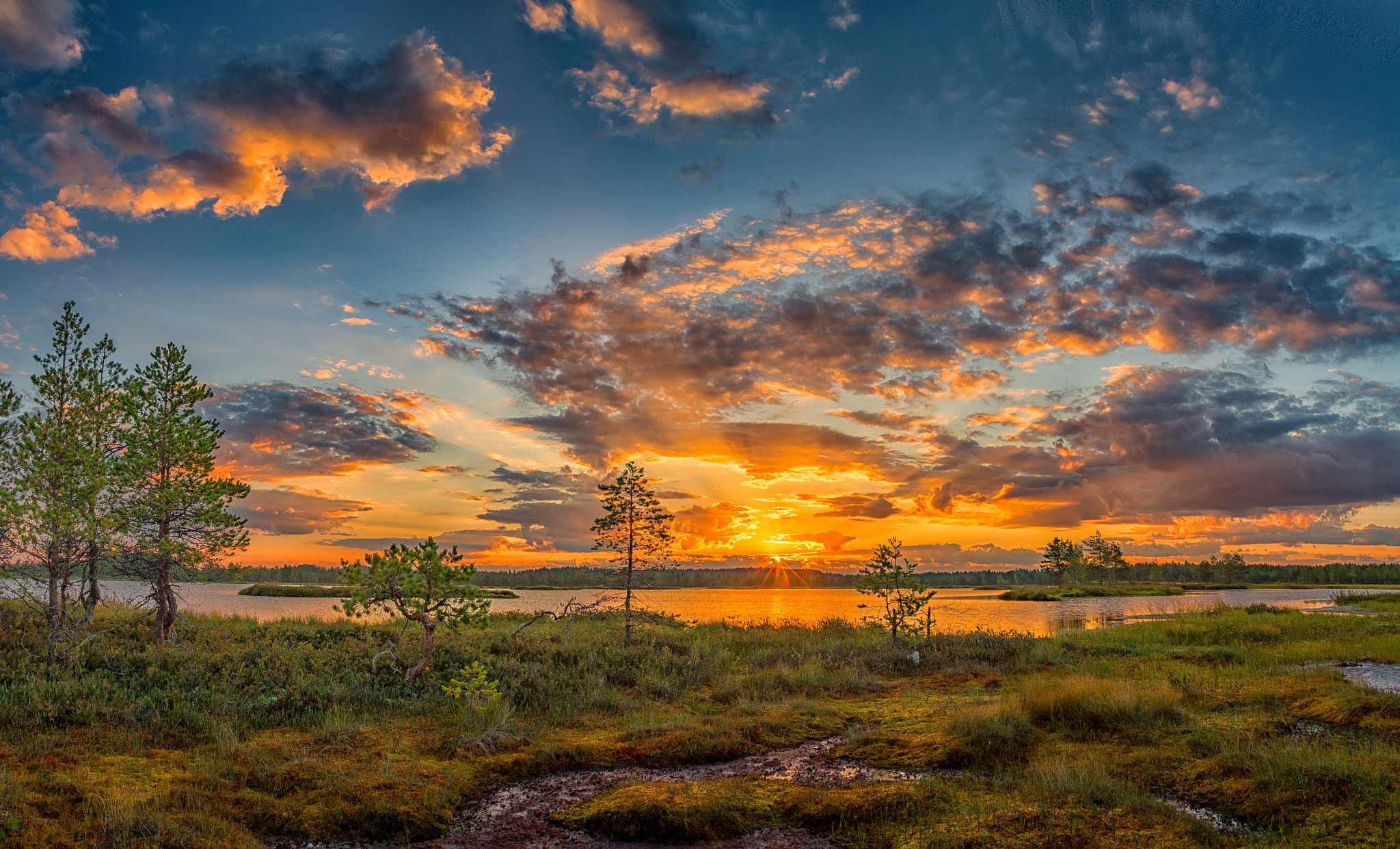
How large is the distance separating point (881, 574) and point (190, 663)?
21040mm

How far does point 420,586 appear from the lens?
13891 millimetres

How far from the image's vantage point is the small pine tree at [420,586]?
1397cm

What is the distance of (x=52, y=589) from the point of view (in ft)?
49.7

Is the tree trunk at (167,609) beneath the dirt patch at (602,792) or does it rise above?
above

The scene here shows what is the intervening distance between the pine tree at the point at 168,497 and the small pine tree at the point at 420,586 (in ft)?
23.2

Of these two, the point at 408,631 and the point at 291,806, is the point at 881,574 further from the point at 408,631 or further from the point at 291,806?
the point at 291,806

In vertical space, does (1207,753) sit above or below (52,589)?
below

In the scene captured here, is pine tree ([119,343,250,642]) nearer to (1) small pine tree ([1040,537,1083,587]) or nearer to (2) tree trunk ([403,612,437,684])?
(2) tree trunk ([403,612,437,684])

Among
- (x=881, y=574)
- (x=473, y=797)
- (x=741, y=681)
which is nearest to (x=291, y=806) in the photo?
(x=473, y=797)

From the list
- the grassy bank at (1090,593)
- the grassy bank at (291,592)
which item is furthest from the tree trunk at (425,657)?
the grassy bank at (1090,593)

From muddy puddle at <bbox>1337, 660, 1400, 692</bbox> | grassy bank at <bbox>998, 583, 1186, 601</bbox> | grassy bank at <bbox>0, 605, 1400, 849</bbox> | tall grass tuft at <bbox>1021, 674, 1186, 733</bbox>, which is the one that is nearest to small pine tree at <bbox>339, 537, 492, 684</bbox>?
grassy bank at <bbox>0, 605, 1400, 849</bbox>

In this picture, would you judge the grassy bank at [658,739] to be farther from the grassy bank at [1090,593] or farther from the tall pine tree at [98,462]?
the grassy bank at [1090,593]

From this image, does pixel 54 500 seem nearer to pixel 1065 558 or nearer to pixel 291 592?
pixel 291 592

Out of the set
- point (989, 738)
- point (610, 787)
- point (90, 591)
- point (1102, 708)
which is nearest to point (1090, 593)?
point (1102, 708)
